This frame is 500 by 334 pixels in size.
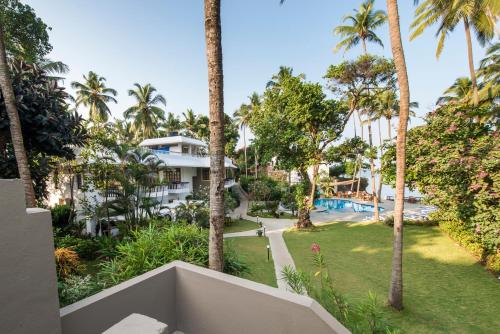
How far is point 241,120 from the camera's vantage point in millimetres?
40938

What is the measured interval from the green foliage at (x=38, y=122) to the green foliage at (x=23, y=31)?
299cm

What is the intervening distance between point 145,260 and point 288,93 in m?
14.8

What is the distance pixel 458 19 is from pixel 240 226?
71.7 ft

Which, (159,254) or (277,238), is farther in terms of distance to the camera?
(277,238)

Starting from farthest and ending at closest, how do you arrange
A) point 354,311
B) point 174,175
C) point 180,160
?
point 174,175
point 180,160
point 354,311

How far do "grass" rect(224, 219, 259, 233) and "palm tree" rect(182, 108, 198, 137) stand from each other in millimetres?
21916

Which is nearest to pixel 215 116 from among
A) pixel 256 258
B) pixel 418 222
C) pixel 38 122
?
pixel 38 122

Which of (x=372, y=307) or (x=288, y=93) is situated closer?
(x=372, y=307)

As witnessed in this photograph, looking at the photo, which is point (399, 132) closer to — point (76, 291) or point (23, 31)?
point (76, 291)

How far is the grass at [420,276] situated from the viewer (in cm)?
669

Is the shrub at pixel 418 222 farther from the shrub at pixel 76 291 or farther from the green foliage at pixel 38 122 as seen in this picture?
the green foliage at pixel 38 122

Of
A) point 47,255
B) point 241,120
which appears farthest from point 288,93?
point 241,120

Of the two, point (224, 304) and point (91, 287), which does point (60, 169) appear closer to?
point (91, 287)

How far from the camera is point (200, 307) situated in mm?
3367
